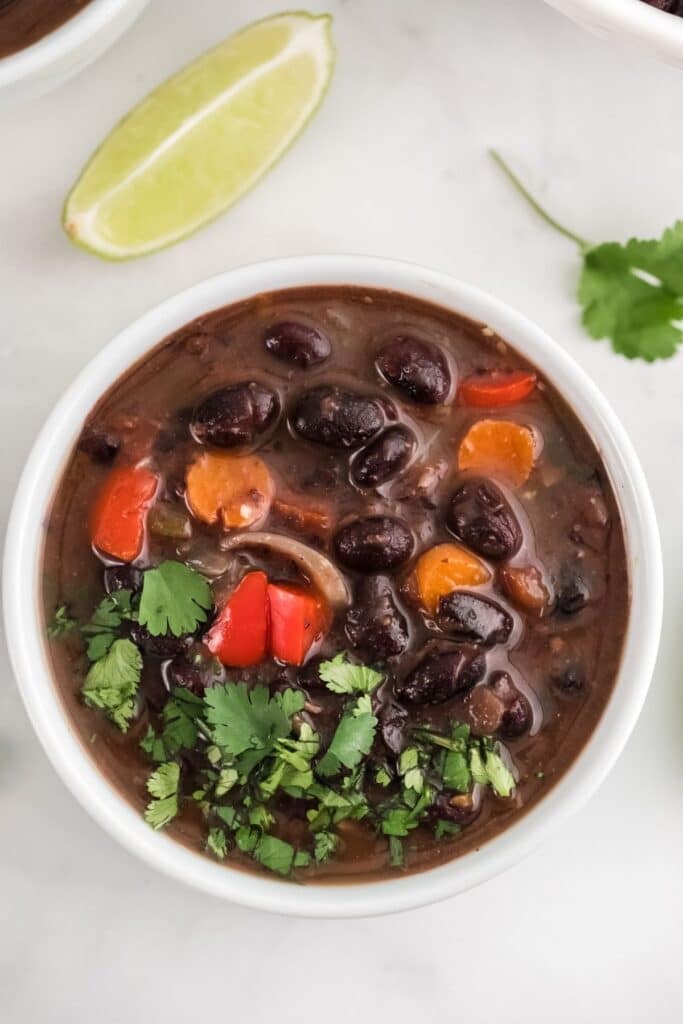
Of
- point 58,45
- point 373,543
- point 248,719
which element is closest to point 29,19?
point 58,45

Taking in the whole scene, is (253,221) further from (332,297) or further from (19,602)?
(19,602)

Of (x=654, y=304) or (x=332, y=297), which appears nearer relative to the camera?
(x=332, y=297)

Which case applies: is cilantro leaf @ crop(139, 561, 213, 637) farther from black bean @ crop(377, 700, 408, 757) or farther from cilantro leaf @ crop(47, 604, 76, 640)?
black bean @ crop(377, 700, 408, 757)

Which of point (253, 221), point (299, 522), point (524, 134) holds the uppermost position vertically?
point (524, 134)

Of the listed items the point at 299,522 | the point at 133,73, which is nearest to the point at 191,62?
the point at 133,73

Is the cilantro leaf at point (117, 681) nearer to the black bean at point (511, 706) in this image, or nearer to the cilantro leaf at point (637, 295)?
the black bean at point (511, 706)

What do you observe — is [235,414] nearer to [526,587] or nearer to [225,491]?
[225,491]

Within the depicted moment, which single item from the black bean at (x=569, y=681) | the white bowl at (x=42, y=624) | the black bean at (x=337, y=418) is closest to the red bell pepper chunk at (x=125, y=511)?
the white bowl at (x=42, y=624)
